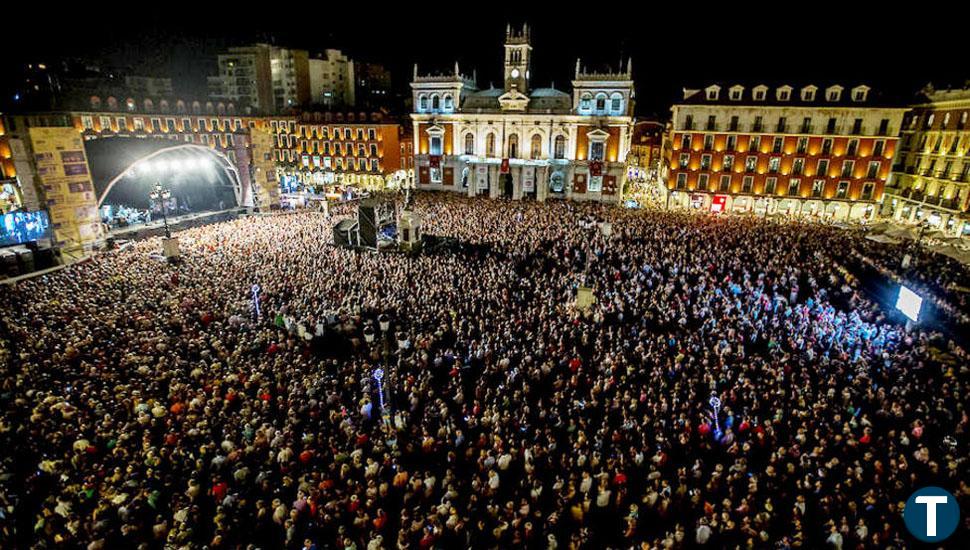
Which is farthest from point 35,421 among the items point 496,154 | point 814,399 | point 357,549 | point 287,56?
point 287,56

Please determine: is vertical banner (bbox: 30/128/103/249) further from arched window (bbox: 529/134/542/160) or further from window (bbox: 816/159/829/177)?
window (bbox: 816/159/829/177)

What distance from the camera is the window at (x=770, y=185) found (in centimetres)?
4347

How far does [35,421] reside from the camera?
35.7 feet

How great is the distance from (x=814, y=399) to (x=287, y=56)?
291 ft

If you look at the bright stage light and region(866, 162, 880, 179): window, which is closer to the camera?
the bright stage light

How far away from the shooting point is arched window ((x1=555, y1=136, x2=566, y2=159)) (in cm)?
5056

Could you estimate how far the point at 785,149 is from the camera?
42688 millimetres

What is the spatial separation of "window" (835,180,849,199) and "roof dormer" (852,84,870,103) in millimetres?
6690

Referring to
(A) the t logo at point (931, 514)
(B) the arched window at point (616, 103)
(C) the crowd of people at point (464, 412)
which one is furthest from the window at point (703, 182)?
(A) the t logo at point (931, 514)

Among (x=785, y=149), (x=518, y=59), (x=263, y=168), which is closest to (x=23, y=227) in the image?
(x=263, y=168)

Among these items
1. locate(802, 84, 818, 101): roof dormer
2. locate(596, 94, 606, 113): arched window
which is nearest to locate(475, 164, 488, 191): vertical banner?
locate(596, 94, 606, 113): arched window

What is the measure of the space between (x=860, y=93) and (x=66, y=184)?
58210 mm

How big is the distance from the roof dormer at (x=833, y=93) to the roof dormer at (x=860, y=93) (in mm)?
965

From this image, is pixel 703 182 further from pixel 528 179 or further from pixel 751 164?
pixel 528 179
